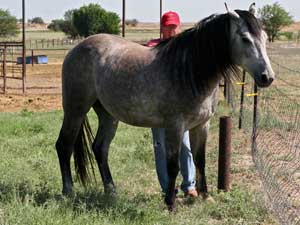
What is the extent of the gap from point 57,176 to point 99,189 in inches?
29.0

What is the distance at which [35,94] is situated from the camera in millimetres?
19172

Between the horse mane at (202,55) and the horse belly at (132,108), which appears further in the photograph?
the horse belly at (132,108)

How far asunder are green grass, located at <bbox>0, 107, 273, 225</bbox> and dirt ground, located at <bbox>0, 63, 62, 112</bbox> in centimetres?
694

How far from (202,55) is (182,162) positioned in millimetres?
1395

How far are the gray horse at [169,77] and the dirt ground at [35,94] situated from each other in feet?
30.2

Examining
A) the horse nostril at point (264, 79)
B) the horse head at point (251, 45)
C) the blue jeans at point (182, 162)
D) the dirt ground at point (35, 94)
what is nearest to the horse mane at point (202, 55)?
the horse head at point (251, 45)

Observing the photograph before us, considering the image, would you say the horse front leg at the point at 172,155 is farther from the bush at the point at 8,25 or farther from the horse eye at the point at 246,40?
the bush at the point at 8,25

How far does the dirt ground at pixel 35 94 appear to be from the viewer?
15.6 metres

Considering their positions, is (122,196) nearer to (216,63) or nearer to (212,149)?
(216,63)

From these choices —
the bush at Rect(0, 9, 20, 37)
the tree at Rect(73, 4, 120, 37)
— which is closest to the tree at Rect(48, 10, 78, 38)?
the tree at Rect(73, 4, 120, 37)

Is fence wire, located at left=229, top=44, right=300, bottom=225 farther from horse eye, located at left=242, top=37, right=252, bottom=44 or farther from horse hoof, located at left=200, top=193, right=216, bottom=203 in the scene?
horse eye, located at left=242, top=37, right=252, bottom=44

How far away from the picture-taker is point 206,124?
5.38m

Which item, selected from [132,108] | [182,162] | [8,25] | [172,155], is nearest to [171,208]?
[172,155]

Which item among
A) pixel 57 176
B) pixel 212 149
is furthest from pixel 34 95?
pixel 57 176
